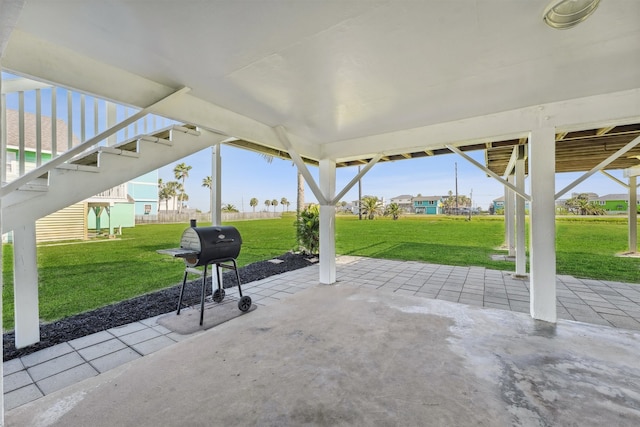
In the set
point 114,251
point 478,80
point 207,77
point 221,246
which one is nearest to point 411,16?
point 478,80

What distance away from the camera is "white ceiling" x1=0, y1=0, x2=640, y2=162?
1609 mm

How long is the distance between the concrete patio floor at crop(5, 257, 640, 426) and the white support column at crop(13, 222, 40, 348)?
511 millimetres

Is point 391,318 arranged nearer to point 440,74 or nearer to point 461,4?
point 440,74

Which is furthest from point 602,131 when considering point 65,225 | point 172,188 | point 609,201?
point 172,188

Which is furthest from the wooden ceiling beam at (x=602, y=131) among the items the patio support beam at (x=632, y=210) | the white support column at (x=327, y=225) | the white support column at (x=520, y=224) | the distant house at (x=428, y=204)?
the distant house at (x=428, y=204)

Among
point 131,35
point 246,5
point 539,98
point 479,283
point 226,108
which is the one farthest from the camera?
point 479,283

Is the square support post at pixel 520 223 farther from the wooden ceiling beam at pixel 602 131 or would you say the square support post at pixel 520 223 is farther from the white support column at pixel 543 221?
the white support column at pixel 543 221

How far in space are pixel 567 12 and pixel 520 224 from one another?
452 cm

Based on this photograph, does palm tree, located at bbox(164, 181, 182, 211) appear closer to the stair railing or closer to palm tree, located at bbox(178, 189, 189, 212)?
palm tree, located at bbox(178, 189, 189, 212)

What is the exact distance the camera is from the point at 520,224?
16.9 ft

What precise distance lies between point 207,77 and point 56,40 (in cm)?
99

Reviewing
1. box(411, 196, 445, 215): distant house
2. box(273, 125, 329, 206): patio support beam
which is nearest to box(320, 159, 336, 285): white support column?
box(273, 125, 329, 206): patio support beam

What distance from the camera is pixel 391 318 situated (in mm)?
3334

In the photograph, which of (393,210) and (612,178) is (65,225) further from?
(393,210)
